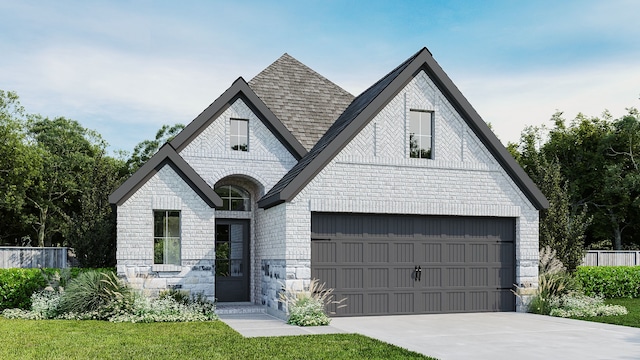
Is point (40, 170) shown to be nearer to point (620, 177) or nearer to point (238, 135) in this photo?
point (238, 135)

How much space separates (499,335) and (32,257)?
14.5 metres

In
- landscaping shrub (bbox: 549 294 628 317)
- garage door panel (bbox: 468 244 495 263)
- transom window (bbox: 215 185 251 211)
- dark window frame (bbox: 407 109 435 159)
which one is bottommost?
landscaping shrub (bbox: 549 294 628 317)

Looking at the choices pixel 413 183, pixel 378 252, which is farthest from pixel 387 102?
pixel 378 252

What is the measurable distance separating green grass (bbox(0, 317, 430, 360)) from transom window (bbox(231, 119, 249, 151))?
5.90m

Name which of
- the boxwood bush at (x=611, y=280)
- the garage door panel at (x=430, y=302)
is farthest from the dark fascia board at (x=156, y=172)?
the boxwood bush at (x=611, y=280)

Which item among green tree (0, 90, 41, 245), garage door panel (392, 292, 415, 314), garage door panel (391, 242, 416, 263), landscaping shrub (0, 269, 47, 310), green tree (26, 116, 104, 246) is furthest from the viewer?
green tree (26, 116, 104, 246)

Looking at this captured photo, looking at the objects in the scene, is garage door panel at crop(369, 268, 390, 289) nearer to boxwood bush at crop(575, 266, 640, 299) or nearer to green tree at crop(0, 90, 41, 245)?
boxwood bush at crop(575, 266, 640, 299)

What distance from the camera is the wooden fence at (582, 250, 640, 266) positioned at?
79.7ft

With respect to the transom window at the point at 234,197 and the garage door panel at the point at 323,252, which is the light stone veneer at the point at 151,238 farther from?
the garage door panel at the point at 323,252

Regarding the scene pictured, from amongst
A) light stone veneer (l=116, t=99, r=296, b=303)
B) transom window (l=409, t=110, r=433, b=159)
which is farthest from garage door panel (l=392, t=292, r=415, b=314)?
transom window (l=409, t=110, r=433, b=159)

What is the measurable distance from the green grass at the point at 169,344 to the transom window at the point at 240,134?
19.4 feet

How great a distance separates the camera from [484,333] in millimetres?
12312

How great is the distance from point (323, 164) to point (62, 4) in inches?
318

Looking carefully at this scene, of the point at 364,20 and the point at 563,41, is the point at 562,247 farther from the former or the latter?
the point at 364,20
